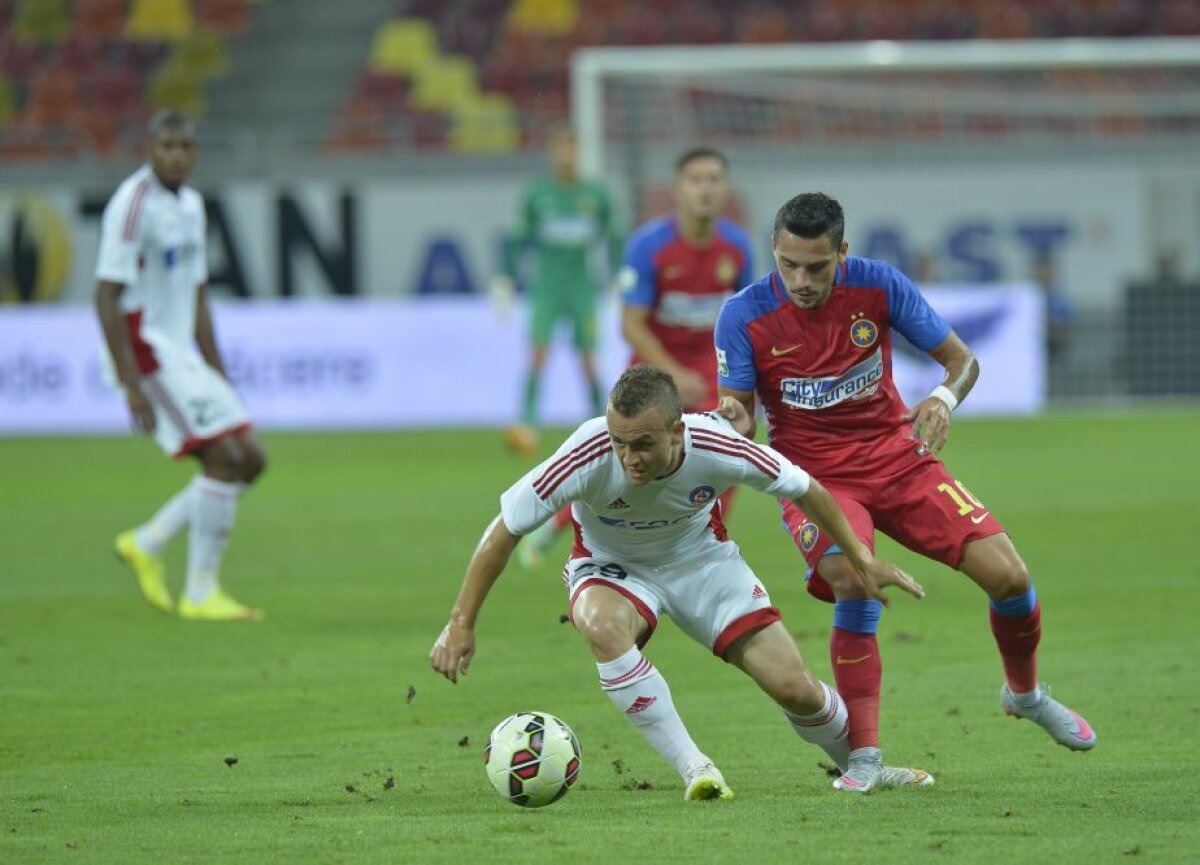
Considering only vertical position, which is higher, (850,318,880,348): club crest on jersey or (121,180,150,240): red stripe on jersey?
(121,180,150,240): red stripe on jersey

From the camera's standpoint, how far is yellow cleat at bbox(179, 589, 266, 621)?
362 inches

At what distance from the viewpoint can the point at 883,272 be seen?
6.13 m

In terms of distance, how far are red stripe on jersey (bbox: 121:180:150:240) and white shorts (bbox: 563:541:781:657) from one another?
4.08 meters

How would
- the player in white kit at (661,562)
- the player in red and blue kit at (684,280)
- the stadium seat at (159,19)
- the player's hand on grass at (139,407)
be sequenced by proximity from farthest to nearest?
the stadium seat at (159,19)
the player in red and blue kit at (684,280)
the player's hand on grass at (139,407)
the player in white kit at (661,562)

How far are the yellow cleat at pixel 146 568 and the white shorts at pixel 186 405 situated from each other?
62cm

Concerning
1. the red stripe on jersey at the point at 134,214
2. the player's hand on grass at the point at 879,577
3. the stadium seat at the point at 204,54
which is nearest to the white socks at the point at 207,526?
the red stripe on jersey at the point at 134,214

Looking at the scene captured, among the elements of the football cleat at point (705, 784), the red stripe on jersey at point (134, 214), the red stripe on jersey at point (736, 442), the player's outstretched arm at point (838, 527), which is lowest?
the football cleat at point (705, 784)

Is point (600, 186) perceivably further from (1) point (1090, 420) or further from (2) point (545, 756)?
(2) point (545, 756)

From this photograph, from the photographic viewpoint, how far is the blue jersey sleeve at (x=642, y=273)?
992 cm

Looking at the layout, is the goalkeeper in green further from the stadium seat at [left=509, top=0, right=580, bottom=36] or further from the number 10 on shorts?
the stadium seat at [left=509, top=0, right=580, bottom=36]

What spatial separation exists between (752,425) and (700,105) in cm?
1493

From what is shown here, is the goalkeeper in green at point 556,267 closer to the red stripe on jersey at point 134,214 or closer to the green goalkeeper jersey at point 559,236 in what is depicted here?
the green goalkeeper jersey at point 559,236

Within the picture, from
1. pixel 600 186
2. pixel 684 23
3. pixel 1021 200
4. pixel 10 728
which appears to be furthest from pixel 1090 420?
pixel 10 728

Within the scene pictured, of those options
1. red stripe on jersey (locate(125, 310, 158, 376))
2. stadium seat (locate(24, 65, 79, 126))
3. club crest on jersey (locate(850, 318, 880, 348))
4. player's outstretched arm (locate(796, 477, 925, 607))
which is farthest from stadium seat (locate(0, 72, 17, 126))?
player's outstretched arm (locate(796, 477, 925, 607))
